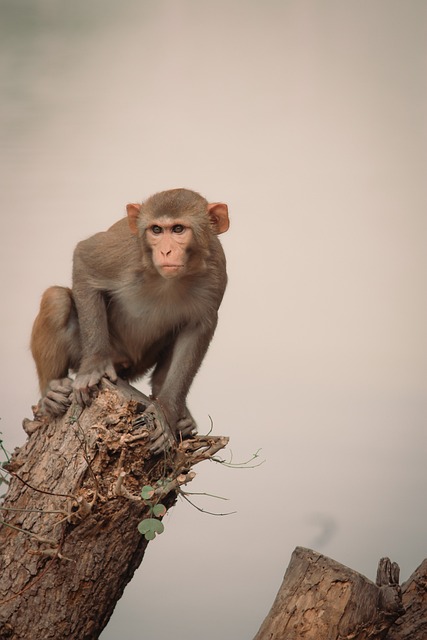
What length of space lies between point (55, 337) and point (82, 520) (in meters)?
1.68

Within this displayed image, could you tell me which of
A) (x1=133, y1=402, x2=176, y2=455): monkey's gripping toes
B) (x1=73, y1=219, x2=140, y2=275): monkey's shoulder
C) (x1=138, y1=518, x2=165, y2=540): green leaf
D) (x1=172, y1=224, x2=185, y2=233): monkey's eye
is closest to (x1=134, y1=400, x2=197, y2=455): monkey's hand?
(x1=133, y1=402, x2=176, y2=455): monkey's gripping toes

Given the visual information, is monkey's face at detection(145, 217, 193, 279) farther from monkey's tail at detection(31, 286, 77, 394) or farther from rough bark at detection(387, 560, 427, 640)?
rough bark at detection(387, 560, 427, 640)

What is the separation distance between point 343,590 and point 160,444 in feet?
5.19

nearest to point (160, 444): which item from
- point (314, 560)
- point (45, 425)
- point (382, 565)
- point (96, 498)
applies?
point (96, 498)

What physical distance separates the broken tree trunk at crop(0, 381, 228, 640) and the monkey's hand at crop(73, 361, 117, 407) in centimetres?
21

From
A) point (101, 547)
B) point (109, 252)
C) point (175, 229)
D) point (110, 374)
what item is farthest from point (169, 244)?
point (101, 547)

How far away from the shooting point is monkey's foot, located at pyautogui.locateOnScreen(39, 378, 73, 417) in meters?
5.85

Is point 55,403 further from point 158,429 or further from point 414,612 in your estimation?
point 414,612

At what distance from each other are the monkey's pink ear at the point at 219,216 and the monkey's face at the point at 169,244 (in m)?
0.35

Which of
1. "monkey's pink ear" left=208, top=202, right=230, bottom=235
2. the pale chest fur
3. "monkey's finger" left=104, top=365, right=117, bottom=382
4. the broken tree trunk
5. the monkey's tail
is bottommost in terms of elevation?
the broken tree trunk

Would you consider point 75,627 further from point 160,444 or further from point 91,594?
point 160,444

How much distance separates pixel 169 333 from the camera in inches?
268

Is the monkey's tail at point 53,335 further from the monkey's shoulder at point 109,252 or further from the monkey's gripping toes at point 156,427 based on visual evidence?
the monkey's gripping toes at point 156,427

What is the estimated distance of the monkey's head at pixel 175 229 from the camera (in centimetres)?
570
